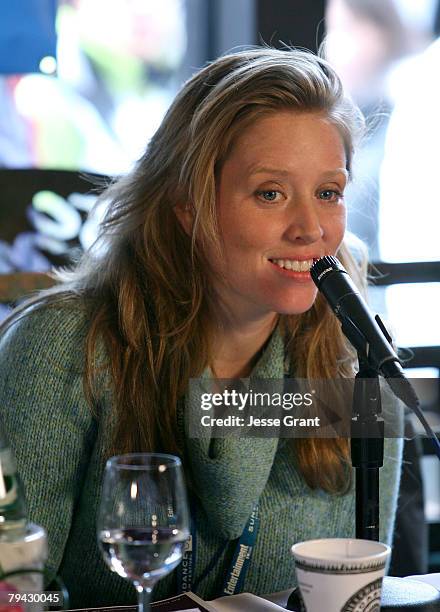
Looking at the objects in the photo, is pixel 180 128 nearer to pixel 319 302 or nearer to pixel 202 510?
pixel 319 302

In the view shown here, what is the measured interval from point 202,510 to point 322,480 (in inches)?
7.4

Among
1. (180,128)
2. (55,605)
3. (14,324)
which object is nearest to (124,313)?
(14,324)

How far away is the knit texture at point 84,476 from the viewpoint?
53.7 inches

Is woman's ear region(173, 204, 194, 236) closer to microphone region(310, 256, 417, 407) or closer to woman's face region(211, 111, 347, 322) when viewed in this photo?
woman's face region(211, 111, 347, 322)

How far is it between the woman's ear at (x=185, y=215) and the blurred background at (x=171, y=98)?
989 millimetres

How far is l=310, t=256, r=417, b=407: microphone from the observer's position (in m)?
0.88

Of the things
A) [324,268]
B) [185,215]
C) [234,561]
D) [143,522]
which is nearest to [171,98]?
[185,215]

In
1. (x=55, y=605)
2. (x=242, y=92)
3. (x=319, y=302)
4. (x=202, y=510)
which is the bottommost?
(x=55, y=605)

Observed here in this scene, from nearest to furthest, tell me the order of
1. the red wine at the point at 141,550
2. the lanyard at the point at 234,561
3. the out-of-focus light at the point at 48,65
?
1. the red wine at the point at 141,550
2. the lanyard at the point at 234,561
3. the out-of-focus light at the point at 48,65

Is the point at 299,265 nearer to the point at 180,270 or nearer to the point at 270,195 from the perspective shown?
the point at 270,195

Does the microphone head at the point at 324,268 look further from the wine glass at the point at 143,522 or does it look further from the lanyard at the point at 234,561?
the lanyard at the point at 234,561

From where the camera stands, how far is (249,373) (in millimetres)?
1560

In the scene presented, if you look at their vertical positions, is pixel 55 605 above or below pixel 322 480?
below

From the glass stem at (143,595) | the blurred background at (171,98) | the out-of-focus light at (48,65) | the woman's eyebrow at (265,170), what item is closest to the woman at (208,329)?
the woman's eyebrow at (265,170)
